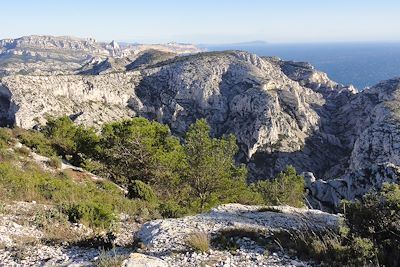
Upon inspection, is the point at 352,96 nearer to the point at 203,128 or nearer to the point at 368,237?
the point at 203,128

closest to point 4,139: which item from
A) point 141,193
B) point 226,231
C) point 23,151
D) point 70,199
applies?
point 23,151

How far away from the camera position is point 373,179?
197ft

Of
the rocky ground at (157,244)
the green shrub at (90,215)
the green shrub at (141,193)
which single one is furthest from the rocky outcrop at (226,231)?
the green shrub at (141,193)

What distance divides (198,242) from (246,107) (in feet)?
401

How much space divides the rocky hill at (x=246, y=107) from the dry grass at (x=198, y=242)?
89493 millimetres

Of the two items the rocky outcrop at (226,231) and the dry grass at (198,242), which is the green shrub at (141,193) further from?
the dry grass at (198,242)

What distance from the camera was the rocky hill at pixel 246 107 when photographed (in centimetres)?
10906

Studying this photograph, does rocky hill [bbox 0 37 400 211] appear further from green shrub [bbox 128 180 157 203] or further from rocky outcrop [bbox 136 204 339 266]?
rocky outcrop [bbox 136 204 339 266]

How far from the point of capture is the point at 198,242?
10125mm

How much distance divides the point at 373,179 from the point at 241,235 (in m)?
54.0

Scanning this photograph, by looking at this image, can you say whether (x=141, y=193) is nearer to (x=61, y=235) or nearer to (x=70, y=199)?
(x=70, y=199)

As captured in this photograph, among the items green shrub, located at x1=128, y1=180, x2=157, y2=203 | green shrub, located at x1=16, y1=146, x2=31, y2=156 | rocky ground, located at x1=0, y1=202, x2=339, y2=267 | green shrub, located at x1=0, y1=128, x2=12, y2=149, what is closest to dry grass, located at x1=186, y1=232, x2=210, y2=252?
rocky ground, located at x1=0, y1=202, x2=339, y2=267

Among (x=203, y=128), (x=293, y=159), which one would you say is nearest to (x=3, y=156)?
(x=203, y=128)

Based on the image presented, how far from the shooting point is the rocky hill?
109062mm
